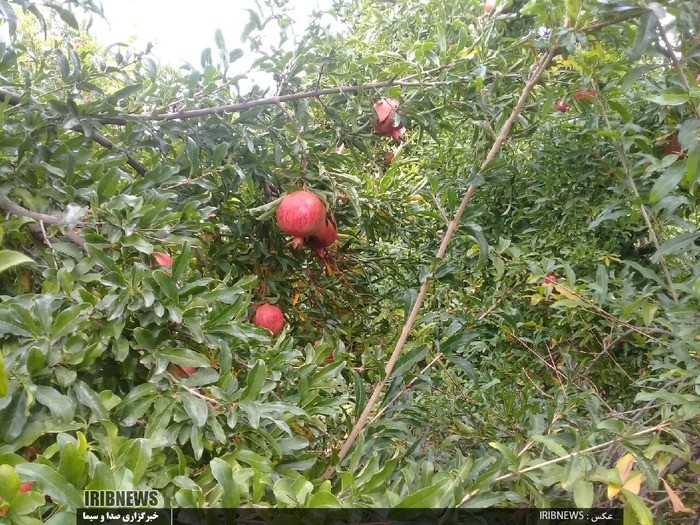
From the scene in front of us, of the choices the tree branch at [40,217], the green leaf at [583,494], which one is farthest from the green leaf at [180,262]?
the green leaf at [583,494]

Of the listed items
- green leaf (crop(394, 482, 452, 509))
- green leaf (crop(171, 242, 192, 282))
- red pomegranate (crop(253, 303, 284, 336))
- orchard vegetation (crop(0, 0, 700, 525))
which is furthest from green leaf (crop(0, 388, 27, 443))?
red pomegranate (crop(253, 303, 284, 336))

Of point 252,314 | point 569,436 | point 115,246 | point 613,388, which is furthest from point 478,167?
point 613,388

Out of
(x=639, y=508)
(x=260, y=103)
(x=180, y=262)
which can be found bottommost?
(x=639, y=508)

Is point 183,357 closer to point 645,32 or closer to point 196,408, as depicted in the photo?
point 196,408

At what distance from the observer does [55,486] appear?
1.60 ft

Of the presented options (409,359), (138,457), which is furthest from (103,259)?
(409,359)

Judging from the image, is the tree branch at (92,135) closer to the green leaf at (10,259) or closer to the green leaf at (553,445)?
the green leaf at (10,259)

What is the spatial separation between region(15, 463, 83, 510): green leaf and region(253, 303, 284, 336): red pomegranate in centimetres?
91

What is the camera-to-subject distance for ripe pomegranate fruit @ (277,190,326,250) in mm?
1188

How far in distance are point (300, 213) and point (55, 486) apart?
31.7 inches

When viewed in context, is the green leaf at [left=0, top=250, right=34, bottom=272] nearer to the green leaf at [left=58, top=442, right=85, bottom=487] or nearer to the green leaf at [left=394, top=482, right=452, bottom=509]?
the green leaf at [left=58, top=442, right=85, bottom=487]

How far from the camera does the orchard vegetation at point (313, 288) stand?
635mm

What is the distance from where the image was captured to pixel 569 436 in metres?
0.87

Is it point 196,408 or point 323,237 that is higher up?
point 196,408
